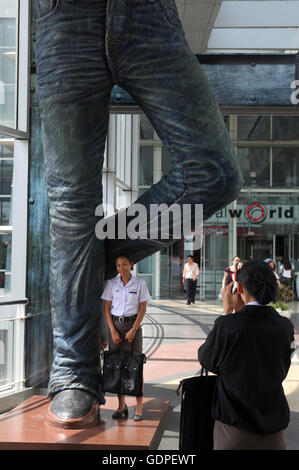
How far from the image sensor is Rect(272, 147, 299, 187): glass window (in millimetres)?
22609

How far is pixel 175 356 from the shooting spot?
9.01 metres

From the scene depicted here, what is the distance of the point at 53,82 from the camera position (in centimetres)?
350

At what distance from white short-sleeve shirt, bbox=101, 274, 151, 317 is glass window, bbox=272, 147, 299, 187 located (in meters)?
19.1

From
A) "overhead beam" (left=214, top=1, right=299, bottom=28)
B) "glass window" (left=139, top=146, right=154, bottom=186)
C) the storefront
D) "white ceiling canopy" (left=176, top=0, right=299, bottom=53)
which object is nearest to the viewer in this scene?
"white ceiling canopy" (left=176, top=0, right=299, bottom=53)

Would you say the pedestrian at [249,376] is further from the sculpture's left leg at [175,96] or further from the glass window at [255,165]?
the glass window at [255,165]

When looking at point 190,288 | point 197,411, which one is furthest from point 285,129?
point 197,411

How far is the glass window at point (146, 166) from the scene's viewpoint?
22.6 m

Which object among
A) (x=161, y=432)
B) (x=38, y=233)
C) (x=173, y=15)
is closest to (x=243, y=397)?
(x=161, y=432)

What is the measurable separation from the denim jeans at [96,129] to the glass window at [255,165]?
1958cm

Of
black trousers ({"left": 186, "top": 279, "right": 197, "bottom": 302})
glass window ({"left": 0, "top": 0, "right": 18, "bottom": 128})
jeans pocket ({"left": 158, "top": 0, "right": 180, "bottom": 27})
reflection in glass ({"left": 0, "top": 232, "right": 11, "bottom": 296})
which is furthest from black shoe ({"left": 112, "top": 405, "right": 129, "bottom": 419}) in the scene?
black trousers ({"left": 186, "top": 279, "right": 197, "bottom": 302})

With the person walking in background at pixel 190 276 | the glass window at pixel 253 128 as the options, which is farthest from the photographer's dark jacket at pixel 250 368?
the glass window at pixel 253 128

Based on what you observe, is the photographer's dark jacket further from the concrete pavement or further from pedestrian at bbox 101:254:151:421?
pedestrian at bbox 101:254:151:421

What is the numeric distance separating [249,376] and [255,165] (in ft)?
69.2
